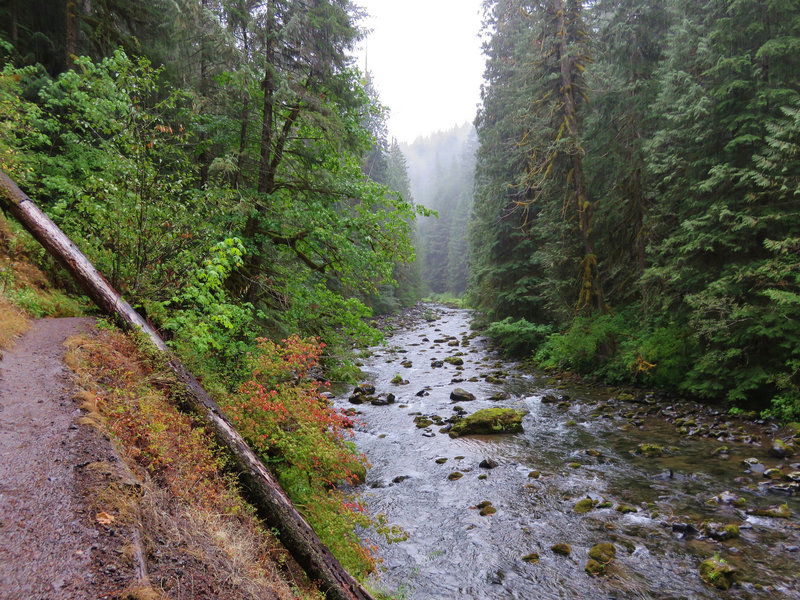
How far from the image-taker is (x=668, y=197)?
12.9 m

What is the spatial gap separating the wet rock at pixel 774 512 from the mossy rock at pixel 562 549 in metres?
3.22

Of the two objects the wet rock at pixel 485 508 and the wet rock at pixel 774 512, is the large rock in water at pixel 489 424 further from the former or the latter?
the wet rock at pixel 774 512

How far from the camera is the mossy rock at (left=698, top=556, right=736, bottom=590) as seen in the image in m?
5.48

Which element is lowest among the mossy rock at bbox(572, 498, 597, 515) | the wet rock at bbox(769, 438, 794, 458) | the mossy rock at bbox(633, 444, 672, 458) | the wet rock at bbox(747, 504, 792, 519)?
the mossy rock at bbox(572, 498, 597, 515)

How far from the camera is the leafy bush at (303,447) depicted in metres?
5.52

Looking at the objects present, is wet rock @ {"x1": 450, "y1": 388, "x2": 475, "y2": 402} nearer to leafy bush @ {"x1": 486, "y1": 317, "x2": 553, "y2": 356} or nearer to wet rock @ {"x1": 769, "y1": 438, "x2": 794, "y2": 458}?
leafy bush @ {"x1": 486, "y1": 317, "x2": 553, "y2": 356}

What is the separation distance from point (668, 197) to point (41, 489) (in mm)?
15638

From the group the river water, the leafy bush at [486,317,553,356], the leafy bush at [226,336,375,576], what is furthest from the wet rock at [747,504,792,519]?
the leafy bush at [486,317,553,356]

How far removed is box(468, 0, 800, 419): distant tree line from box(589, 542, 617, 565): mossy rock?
6538 mm

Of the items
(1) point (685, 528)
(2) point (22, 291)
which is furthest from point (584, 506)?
(2) point (22, 291)

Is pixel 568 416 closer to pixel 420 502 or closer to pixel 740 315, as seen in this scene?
pixel 740 315

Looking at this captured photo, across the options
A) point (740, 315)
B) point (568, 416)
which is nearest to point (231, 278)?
point (568, 416)

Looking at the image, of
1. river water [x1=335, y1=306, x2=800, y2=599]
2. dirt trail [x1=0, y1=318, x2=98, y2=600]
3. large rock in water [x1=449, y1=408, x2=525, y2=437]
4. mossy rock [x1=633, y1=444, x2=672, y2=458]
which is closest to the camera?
dirt trail [x1=0, y1=318, x2=98, y2=600]

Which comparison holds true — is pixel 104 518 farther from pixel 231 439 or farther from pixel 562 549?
pixel 562 549
